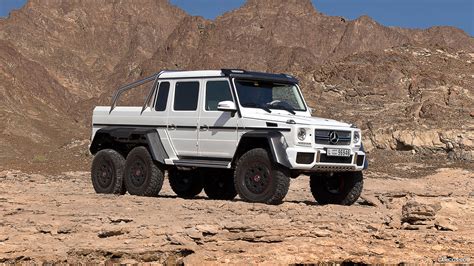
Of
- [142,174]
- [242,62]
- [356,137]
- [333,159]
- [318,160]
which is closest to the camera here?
[318,160]

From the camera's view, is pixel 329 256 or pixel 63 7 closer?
pixel 329 256

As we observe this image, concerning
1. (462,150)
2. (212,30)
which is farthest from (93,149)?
(212,30)

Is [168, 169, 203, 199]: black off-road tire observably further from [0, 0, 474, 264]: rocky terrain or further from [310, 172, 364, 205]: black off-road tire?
[310, 172, 364, 205]: black off-road tire

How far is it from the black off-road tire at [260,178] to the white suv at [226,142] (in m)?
0.01

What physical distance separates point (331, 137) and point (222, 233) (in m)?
3.29

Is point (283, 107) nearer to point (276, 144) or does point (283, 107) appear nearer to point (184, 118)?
point (276, 144)

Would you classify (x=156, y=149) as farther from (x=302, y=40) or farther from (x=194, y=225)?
(x=302, y=40)

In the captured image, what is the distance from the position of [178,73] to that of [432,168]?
1793cm

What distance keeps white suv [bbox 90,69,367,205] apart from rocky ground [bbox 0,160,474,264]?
712mm

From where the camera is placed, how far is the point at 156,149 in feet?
44.2

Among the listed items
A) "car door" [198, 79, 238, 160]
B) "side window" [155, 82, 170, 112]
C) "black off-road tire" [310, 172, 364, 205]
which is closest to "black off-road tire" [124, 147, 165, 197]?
"side window" [155, 82, 170, 112]

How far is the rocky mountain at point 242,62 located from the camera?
36406 millimetres

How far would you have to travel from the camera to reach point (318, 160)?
11859 millimetres

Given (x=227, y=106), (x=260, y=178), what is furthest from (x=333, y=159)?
(x=227, y=106)
